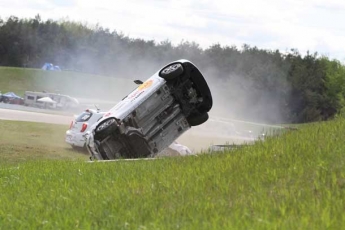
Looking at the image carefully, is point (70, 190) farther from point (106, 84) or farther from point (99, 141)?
point (106, 84)

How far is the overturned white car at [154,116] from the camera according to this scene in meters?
14.9

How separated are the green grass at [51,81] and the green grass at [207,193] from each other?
7375 centimetres

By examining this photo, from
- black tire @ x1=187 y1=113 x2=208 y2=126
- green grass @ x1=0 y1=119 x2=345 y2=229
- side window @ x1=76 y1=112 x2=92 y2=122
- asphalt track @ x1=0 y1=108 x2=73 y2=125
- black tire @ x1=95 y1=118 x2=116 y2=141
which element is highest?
green grass @ x1=0 y1=119 x2=345 y2=229

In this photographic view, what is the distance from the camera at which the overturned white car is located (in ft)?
48.9

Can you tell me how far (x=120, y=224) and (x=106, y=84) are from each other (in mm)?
75566

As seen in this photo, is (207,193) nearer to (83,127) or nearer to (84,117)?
(83,127)

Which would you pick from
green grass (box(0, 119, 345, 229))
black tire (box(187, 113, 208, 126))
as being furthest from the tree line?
green grass (box(0, 119, 345, 229))

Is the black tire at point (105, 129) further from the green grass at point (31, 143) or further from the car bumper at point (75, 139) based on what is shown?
the car bumper at point (75, 139)

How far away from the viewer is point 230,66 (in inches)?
2655

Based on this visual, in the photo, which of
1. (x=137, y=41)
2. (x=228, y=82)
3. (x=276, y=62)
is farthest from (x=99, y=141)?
(x=137, y=41)

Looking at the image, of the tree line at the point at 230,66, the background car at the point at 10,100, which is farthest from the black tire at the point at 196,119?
the background car at the point at 10,100

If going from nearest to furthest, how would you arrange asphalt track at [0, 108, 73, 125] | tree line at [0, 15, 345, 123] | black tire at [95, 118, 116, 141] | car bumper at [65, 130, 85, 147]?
black tire at [95, 118, 116, 141] → car bumper at [65, 130, 85, 147] → asphalt track at [0, 108, 73, 125] → tree line at [0, 15, 345, 123]

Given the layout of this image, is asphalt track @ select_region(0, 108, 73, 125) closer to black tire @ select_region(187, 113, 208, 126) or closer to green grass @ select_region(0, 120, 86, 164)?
green grass @ select_region(0, 120, 86, 164)

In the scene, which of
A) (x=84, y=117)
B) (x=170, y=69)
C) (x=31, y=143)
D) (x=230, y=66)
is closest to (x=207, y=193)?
(x=170, y=69)
